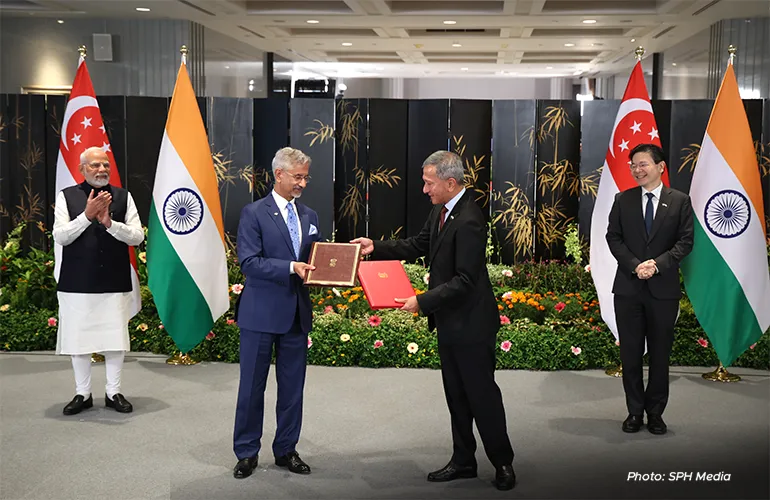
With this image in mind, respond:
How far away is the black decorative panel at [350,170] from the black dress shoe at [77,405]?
3.58 metres

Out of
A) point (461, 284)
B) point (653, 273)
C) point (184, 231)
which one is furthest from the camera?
point (184, 231)

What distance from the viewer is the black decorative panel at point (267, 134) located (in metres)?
8.22

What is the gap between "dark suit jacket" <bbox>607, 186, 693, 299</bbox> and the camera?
489cm

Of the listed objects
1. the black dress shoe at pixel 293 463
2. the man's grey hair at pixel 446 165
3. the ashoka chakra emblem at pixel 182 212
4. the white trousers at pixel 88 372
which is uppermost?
the man's grey hair at pixel 446 165

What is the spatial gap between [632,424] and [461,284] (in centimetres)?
186

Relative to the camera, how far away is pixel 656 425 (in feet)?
16.4

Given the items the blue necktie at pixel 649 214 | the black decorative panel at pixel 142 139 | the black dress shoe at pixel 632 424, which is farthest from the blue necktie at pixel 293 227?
the black decorative panel at pixel 142 139

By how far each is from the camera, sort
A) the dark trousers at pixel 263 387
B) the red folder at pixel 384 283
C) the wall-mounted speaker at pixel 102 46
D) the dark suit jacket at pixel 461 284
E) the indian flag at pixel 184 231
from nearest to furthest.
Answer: the dark suit jacket at pixel 461 284, the red folder at pixel 384 283, the dark trousers at pixel 263 387, the indian flag at pixel 184 231, the wall-mounted speaker at pixel 102 46

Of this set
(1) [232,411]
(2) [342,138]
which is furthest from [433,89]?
(1) [232,411]

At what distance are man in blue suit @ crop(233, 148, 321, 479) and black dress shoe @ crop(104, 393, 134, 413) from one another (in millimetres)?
1365

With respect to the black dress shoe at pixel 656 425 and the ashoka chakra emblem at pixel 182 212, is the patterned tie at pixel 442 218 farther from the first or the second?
the ashoka chakra emblem at pixel 182 212

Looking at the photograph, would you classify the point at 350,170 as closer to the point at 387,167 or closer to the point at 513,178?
the point at 387,167

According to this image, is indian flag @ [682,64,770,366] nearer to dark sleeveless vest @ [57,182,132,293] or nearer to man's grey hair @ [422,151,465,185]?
man's grey hair @ [422,151,465,185]

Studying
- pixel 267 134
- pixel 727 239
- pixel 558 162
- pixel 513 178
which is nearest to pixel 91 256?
pixel 267 134
